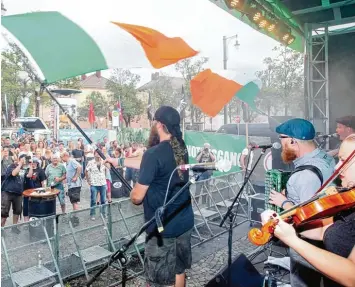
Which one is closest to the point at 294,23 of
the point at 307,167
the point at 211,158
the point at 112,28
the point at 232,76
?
the point at 232,76

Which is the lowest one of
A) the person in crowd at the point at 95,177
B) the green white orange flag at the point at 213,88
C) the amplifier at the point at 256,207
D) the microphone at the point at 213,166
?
the amplifier at the point at 256,207

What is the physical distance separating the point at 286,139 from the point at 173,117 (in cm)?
111

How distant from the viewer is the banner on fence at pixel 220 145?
31.7ft

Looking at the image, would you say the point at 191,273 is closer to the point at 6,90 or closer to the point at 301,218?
the point at 301,218

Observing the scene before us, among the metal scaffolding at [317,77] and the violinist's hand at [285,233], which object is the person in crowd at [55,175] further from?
the metal scaffolding at [317,77]

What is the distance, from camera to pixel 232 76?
6582mm

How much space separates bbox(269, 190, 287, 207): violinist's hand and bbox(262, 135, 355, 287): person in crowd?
71cm

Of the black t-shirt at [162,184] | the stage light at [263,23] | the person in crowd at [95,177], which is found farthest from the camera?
A: the person in crowd at [95,177]

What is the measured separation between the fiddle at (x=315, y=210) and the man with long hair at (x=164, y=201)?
106cm

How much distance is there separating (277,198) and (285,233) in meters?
1.23

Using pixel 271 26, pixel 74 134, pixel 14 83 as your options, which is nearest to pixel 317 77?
pixel 271 26

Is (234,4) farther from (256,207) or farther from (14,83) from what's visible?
(14,83)

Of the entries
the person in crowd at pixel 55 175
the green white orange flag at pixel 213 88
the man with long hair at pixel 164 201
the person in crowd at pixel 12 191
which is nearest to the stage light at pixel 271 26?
the green white orange flag at pixel 213 88

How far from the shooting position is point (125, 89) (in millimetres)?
30328
